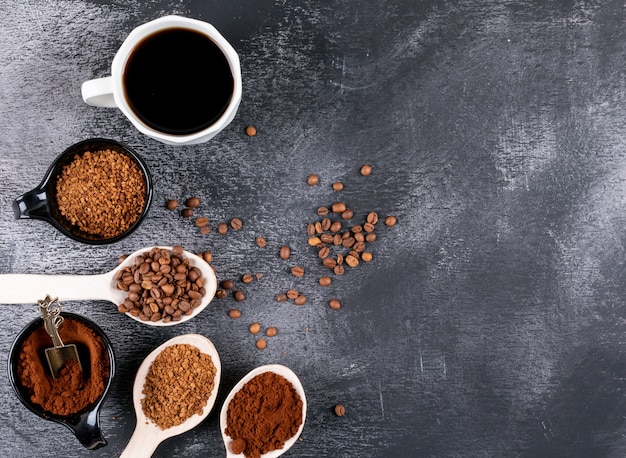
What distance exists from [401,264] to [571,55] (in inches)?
25.2

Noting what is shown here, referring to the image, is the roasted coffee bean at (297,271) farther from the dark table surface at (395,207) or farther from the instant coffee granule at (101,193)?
the instant coffee granule at (101,193)

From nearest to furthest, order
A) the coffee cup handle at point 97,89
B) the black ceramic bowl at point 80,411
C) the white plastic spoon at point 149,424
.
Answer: the coffee cup handle at point 97,89
the black ceramic bowl at point 80,411
the white plastic spoon at point 149,424

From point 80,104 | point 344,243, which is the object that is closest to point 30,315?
point 80,104

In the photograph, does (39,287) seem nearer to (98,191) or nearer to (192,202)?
(98,191)

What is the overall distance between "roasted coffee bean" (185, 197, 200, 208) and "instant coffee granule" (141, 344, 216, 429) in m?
0.32

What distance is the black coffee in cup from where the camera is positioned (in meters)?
1.14

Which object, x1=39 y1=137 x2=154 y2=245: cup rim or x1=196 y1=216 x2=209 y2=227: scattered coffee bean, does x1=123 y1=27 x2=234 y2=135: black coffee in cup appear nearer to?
x1=39 y1=137 x2=154 y2=245: cup rim

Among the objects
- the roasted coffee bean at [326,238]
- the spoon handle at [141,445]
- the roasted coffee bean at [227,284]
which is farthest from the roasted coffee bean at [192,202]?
the spoon handle at [141,445]

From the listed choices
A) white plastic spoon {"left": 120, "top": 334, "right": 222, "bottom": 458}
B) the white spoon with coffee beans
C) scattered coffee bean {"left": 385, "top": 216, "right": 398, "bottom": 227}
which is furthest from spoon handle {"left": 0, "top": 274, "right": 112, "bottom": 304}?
scattered coffee bean {"left": 385, "top": 216, "right": 398, "bottom": 227}

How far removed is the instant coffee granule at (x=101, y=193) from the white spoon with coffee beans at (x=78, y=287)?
0.29 ft

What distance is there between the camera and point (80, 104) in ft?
4.44

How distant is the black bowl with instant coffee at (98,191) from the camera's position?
1.24 m

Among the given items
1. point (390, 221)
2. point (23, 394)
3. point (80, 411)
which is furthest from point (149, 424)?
point (390, 221)

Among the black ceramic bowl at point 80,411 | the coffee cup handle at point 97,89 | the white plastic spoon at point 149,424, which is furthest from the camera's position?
the white plastic spoon at point 149,424
